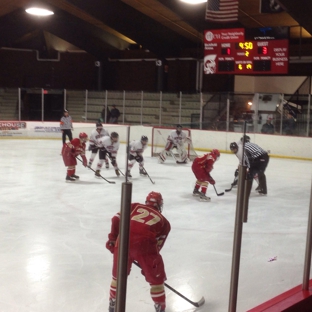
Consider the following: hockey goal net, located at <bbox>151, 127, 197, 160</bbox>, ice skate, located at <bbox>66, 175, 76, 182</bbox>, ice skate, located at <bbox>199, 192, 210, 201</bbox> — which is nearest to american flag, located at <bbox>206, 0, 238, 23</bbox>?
hockey goal net, located at <bbox>151, 127, 197, 160</bbox>

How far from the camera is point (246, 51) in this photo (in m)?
12.3

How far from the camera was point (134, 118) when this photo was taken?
16.1m

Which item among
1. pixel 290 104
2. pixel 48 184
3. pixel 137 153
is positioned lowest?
pixel 48 184

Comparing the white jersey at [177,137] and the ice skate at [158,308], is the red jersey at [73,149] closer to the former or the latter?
the white jersey at [177,137]

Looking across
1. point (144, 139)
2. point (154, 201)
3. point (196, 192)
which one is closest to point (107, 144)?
point (144, 139)

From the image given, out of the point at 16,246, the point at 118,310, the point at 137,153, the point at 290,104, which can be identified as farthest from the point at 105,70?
the point at 118,310

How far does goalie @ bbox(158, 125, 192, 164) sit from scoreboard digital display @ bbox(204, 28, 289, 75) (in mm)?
2946

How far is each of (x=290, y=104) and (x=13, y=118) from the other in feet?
28.9

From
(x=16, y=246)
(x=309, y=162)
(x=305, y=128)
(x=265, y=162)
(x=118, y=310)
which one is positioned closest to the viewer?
(x=118, y=310)

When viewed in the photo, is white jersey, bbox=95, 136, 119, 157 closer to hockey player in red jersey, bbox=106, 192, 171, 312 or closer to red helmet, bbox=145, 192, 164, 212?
red helmet, bbox=145, 192, 164, 212

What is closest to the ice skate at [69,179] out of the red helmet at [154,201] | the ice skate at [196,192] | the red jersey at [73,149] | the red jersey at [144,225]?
the red jersey at [73,149]

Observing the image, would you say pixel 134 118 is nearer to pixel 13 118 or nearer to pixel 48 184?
pixel 13 118

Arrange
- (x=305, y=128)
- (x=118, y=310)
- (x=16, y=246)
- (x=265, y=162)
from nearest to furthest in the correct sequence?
(x=118, y=310) → (x=16, y=246) → (x=265, y=162) → (x=305, y=128)

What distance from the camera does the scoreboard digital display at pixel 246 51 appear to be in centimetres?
1185
